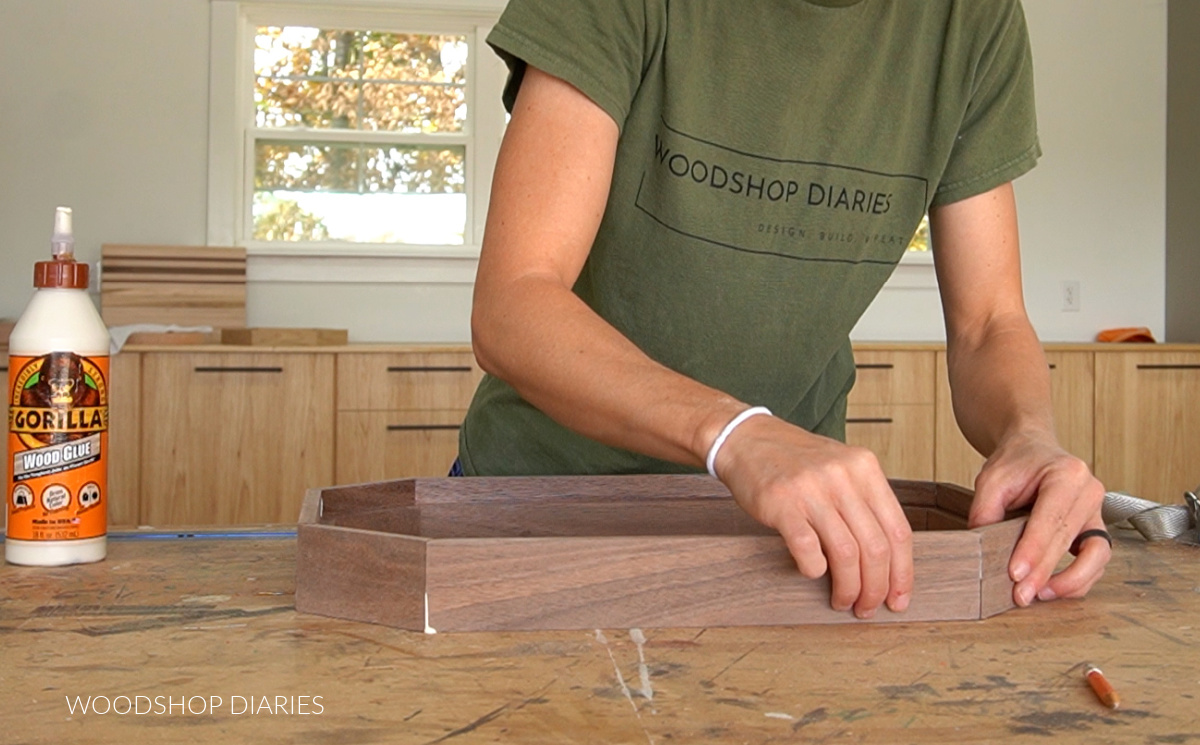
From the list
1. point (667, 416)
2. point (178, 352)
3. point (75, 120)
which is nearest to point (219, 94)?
point (75, 120)

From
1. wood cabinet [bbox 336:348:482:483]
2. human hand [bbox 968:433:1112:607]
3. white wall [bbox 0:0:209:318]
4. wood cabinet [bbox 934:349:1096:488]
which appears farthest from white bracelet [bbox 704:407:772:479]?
white wall [bbox 0:0:209:318]

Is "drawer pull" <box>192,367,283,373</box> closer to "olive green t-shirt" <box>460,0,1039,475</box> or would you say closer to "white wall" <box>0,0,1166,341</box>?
"white wall" <box>0,0,1166,341</box>

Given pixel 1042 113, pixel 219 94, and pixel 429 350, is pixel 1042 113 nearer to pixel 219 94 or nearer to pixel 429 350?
pixel 429 350

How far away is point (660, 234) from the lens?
116 centimetres

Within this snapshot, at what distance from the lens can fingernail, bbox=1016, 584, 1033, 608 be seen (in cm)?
84

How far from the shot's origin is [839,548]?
73 centimetres

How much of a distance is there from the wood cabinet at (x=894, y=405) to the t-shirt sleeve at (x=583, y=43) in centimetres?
307

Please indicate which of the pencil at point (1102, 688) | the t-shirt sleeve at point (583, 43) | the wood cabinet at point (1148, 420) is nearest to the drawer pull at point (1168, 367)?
the wood cabinet at point (1148, 420)

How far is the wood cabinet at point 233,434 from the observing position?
362cm

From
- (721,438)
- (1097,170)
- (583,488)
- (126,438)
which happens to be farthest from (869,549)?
(1097,170)

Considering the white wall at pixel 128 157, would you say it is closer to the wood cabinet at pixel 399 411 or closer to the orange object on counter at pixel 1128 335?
the wood cabinet at pixel 399 411

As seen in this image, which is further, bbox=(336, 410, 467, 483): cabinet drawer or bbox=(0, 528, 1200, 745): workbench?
bbox=(336, 410, 467, 483): cabinet drawer

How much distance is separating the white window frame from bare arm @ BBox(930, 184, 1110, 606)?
3092 mm

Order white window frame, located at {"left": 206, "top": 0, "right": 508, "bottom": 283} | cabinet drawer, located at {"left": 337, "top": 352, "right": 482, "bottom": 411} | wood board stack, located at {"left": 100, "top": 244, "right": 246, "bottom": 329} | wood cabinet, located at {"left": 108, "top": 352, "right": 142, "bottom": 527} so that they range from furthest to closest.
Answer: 1. white window frame, located at {"left": 206, "top": 0, "right": 508, "bottom": 283}
2. wood board stack, located at {"left": 100, "top": 244, "right": 246, "bottom": 329}
3. cabinet drawer, located at {"left": 337, "top": 352, "right": 482, "bottom": 411}
4. wood cabinet, located at {"left": 108, "top": 352, "right": 142, "bottom": 527}
